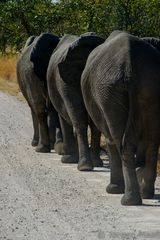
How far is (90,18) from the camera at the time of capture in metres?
19.5

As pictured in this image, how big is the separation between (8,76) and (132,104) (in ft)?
84.3

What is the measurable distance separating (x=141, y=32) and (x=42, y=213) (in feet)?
32.3

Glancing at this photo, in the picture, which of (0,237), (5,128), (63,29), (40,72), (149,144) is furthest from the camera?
(63,29)

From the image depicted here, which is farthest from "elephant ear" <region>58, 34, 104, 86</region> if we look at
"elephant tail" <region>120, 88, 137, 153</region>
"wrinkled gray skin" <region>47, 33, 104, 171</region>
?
"elephant tail" <region>120, 88, 137, 153</region>

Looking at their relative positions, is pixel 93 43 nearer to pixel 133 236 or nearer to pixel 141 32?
pixel 133 236

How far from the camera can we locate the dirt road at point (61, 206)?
291 inches

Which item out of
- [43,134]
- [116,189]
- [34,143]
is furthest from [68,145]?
[116,189]

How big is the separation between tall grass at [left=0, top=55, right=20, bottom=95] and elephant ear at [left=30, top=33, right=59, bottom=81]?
12.6m

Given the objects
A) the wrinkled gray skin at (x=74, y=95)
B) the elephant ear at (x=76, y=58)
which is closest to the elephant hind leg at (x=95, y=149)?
the wrinkled gray skin at (x=74, y=95)

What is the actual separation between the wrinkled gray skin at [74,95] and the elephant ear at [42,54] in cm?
108

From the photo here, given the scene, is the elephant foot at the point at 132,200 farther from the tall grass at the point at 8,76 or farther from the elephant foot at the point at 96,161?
the tall grass at the point at 8,76

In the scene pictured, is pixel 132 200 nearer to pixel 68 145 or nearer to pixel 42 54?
pixel 68 145

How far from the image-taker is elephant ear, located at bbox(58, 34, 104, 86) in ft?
36.8

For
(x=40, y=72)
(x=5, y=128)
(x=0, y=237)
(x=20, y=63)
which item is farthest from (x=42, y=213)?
(x=5, y=128)
